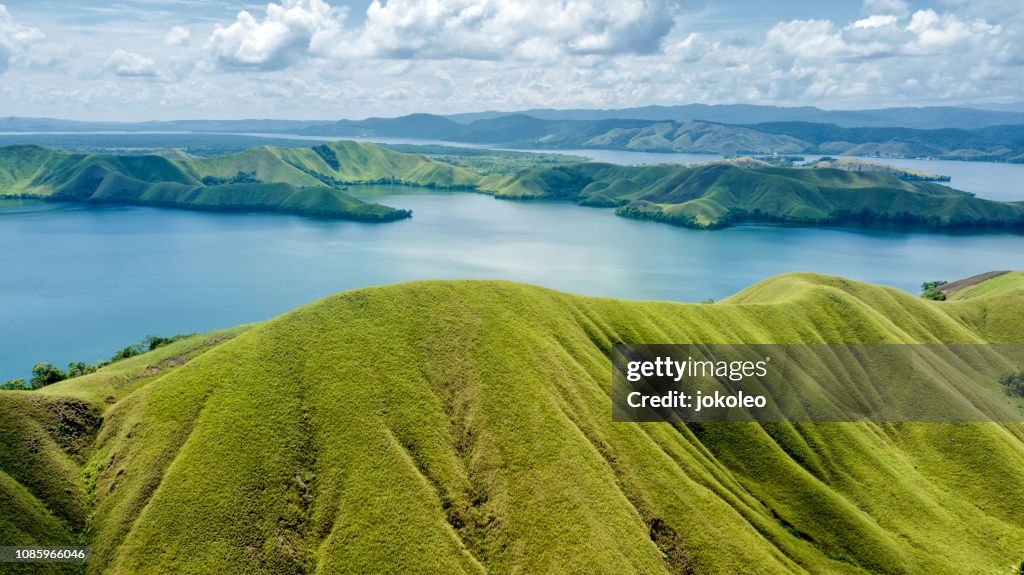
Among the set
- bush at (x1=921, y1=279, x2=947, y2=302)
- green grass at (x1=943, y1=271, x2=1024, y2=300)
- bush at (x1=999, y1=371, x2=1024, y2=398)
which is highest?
green grass at (x1=943, y1=271, x2=1024, y2=300)

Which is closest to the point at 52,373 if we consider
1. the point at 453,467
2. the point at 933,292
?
the point at 453,467


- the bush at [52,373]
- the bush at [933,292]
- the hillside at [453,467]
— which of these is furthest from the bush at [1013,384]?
the bush at [52,373]

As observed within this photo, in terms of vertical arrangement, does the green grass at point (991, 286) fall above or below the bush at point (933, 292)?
above

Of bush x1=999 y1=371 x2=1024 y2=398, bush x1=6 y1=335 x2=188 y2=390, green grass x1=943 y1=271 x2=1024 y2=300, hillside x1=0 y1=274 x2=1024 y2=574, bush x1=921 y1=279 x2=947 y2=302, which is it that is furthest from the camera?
bush x1=921 y1=279 x2=947 y2=302

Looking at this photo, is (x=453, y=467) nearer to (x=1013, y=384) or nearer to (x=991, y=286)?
(x=1013, y=384)

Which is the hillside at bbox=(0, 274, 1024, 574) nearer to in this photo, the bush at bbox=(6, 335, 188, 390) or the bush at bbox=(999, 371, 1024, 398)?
the bush at bbox=(6, 335, 188, 390)

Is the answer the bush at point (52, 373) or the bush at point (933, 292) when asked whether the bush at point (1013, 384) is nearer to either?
the bush at point (933, 292)

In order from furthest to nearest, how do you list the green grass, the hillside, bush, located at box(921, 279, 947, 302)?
1. bush, located at box(921, 279, 947, 302)
2. the green grass
3. the hillside

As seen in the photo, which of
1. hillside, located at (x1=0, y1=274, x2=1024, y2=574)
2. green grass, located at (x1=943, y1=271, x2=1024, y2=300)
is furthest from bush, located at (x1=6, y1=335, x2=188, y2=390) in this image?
green grass, located at (x1=943, y1=271, x2=1024, y2=300)
